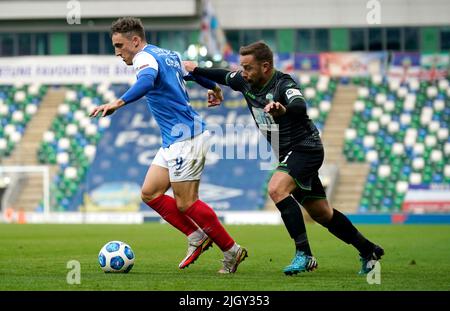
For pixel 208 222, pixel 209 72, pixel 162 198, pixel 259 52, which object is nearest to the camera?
pixel 259 52

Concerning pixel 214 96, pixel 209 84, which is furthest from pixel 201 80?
pixel 214 96

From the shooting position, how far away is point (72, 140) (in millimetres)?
36281

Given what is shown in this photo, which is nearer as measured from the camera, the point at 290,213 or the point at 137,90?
the point at 137,90

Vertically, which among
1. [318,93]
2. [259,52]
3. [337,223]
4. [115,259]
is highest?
[259,52]

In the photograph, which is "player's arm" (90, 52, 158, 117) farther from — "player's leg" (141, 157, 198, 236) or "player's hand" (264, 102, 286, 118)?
"player's hand" (264, 102, 286, 118)

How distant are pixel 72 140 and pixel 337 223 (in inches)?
1059

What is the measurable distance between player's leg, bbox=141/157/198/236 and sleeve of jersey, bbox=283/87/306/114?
60.8 inches

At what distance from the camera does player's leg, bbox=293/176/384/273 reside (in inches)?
402

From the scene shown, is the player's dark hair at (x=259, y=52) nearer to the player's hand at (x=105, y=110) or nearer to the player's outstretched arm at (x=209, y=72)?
the player's outstretched arm at (x=209, y=72)

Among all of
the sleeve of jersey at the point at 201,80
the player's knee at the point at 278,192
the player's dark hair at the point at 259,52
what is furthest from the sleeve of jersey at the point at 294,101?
the sleeve of jersey at the point at 201,80

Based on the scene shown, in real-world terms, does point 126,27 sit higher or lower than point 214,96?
higher

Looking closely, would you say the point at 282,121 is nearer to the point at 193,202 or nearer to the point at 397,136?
the point at 193,202

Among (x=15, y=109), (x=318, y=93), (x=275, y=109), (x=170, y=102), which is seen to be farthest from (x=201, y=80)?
(x=15, y=109)

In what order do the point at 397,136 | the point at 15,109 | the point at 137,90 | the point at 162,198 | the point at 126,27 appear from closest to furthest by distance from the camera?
the point at 137,90
the point at 126,27
the point at 162,198
the point at 397,136
the point at 15,109
